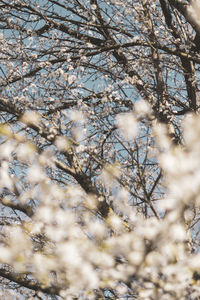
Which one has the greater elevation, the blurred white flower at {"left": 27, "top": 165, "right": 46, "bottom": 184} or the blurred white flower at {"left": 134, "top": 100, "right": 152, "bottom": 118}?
the blurred white flower at {"left": 134, "top": 100, "right": 152, "bottom": 118}

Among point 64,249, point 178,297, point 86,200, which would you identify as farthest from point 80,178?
point 178,297

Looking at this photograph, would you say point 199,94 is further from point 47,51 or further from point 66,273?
point 66,273

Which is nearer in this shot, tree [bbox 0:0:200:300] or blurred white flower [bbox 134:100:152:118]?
tree [bbox 0:0:200:300]

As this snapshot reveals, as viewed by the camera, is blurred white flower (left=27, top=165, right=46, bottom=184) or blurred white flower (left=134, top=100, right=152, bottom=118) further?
blurred white flower (left=134, top=100, right=152, bottom=118)

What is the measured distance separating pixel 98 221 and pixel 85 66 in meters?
3.23

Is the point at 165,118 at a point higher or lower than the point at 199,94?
lower

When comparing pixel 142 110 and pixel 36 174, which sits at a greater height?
pixel 142 110

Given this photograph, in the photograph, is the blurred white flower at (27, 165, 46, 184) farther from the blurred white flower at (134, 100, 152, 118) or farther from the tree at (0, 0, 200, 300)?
the blurred white flower at (134, 100, 152, 118)

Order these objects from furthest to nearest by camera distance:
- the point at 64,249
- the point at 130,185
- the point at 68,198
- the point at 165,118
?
the point at 165,118 → the point at 130,185 → the point at 68,198 → the point at 64,249

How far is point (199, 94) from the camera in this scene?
5699mm

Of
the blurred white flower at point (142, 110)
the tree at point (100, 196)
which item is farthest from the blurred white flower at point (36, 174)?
the blurred white flower at point (142, 110)

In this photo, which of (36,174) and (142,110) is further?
(142,110)

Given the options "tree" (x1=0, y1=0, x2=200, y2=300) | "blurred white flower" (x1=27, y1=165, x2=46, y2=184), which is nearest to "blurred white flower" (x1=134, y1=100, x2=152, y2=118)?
"tree" (x1=0, y1=0, x2=200, y2=300)

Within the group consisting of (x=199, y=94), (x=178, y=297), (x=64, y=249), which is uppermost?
(x=199, y=94)
